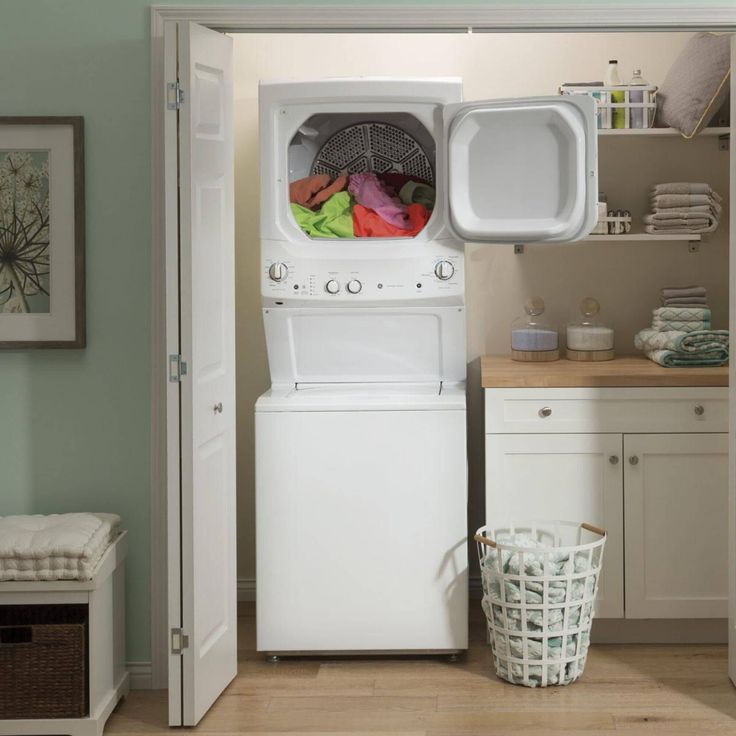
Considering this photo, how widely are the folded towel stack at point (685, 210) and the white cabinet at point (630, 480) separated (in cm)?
66

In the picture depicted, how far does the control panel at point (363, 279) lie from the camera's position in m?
3.19

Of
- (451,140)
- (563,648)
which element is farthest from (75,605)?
(451,140)

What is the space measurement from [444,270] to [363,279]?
0.25 metres

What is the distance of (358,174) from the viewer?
3.25 meters

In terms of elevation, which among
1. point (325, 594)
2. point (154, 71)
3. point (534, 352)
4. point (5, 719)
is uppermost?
point (154, 71)

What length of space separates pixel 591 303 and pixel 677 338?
0.45 meters

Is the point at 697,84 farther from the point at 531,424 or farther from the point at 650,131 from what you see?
the point at 531,424

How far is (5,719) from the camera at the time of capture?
101 inches

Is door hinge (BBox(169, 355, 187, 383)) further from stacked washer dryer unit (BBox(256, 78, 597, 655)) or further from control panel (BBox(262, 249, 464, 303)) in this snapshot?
control panel (BBox(262, 249, 464, 303))

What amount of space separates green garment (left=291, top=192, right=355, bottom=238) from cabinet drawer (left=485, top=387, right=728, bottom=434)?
67cm

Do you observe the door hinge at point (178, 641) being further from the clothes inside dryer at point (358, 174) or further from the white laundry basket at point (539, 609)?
the clothes inside dryer at point (358, 174)

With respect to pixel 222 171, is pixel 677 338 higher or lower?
lower

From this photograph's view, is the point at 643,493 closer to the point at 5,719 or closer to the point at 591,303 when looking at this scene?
the point at 591,303

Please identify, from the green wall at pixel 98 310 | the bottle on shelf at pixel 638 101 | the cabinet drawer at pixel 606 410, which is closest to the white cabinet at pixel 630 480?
the cabinet drawer at pixel 606 410
